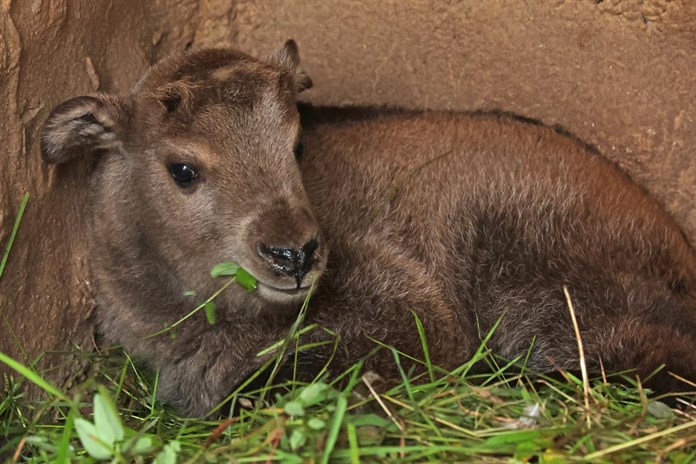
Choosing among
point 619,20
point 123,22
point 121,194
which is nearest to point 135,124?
point 121,194

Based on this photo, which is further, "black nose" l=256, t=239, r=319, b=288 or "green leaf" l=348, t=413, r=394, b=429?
"black nose" l=256, t=239, r=319, b=288

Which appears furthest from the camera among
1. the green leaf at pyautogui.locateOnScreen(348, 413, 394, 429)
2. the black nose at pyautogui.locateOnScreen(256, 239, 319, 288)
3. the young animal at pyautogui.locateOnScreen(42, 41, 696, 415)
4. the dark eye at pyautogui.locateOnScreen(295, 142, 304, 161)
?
the dark eye at pyautogui.locateOnScreen(295, 142, 304, 161)

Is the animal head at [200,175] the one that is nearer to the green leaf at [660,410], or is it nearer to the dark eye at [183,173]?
the dark eye at [183,173]

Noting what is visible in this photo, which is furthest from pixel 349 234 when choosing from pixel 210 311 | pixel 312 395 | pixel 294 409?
pixel 294 409

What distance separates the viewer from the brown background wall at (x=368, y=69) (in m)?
4.34

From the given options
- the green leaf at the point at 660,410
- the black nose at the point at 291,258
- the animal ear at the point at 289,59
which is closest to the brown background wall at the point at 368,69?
the animal ear at the point at 289,59

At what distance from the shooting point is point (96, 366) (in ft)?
15.8

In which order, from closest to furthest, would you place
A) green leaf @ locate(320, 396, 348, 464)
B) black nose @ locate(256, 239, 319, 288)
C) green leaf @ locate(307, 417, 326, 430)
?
green leaf @ locate(320, 396, 348, 464)
green leaf @ locate(307, 417, 326, 430)
black nose @ locate(256, 239, 319, 288)

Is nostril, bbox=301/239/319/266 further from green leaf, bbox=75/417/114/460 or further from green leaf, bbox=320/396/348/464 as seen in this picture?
green leaf, bbox=75/417/114/460

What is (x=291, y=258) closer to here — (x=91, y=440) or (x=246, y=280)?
(x=246, y=280)

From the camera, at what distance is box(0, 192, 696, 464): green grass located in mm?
3432

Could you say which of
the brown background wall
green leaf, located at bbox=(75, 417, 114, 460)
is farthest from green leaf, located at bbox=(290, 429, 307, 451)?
the brown background wall

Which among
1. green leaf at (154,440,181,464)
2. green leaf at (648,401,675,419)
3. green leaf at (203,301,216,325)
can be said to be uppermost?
green leaf at (203,301,216,325)

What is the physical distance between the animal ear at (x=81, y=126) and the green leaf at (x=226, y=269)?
88cm
